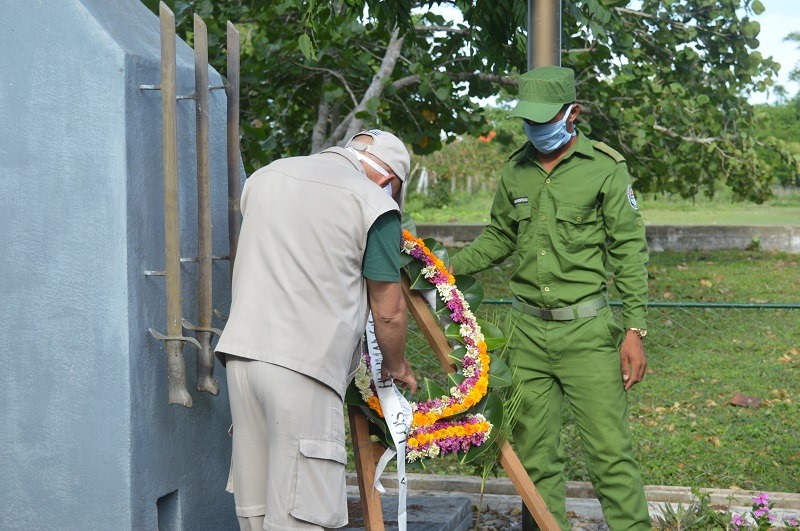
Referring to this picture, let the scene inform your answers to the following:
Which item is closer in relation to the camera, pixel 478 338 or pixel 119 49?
pixel 119 49

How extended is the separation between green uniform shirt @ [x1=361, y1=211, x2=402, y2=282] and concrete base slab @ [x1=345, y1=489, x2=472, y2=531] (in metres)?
1.73

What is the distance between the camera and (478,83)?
29.4 ft

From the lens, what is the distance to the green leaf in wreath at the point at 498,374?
12.9ft

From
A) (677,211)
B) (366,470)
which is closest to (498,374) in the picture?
(366,470)

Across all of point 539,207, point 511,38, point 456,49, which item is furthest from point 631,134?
point 539,207

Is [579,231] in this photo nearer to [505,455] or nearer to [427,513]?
[505,455]

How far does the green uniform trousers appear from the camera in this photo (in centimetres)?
407

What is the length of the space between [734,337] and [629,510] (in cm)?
581

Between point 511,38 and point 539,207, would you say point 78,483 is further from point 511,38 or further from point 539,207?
point 511,38

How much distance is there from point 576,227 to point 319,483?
1.61 metres

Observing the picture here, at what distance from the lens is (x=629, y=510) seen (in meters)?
4.05

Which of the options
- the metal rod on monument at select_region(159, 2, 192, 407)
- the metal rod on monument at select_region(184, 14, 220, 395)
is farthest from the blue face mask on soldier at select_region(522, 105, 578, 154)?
the metal rod on monument at select_region(159, 2, 192, 407)

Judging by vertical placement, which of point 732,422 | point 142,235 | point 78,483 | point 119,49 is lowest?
point 732,422

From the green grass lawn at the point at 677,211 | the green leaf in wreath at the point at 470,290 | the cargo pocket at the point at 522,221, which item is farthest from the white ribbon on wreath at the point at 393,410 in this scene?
the green grass lawn at the point at 677,211
